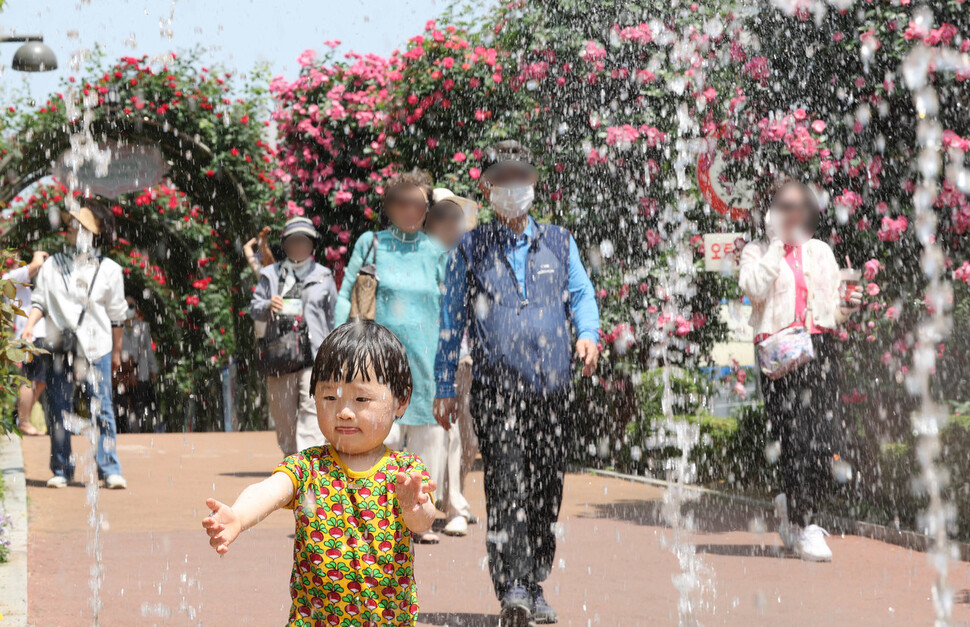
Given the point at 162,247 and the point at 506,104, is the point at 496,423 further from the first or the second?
the point at 162,247

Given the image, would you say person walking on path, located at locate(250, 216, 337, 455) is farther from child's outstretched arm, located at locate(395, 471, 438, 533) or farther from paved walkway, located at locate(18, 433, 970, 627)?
child's outstretched arm, located at locate(395, 471, 438, 533)

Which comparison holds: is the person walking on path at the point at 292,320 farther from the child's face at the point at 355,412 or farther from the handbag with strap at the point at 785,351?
the child's face at the point at 355,412

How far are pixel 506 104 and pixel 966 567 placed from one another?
655 cm

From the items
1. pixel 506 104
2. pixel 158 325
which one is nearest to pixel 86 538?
pixel 506 104

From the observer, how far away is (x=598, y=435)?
10883 millimetres

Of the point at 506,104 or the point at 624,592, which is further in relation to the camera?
the point at 506,104

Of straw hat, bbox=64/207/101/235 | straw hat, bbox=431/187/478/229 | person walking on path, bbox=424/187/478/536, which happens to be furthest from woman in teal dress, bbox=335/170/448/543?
straw hat, bbox=64/207/101/235

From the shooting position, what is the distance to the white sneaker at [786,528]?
245 inches

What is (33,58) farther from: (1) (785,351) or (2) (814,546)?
(2) (814,546)

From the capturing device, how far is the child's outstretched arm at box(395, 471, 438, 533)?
2676 millimetres

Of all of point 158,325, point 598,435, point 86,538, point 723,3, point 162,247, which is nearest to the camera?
point 86,538

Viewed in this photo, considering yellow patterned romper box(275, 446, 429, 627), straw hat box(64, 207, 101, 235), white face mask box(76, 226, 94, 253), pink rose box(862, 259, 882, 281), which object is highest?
straw hat box(64, 207, 101, 235)

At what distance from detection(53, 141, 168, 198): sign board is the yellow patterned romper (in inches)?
676

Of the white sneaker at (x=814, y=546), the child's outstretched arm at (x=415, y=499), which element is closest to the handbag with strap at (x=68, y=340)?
the white sneaker at (x=814, y=546)
